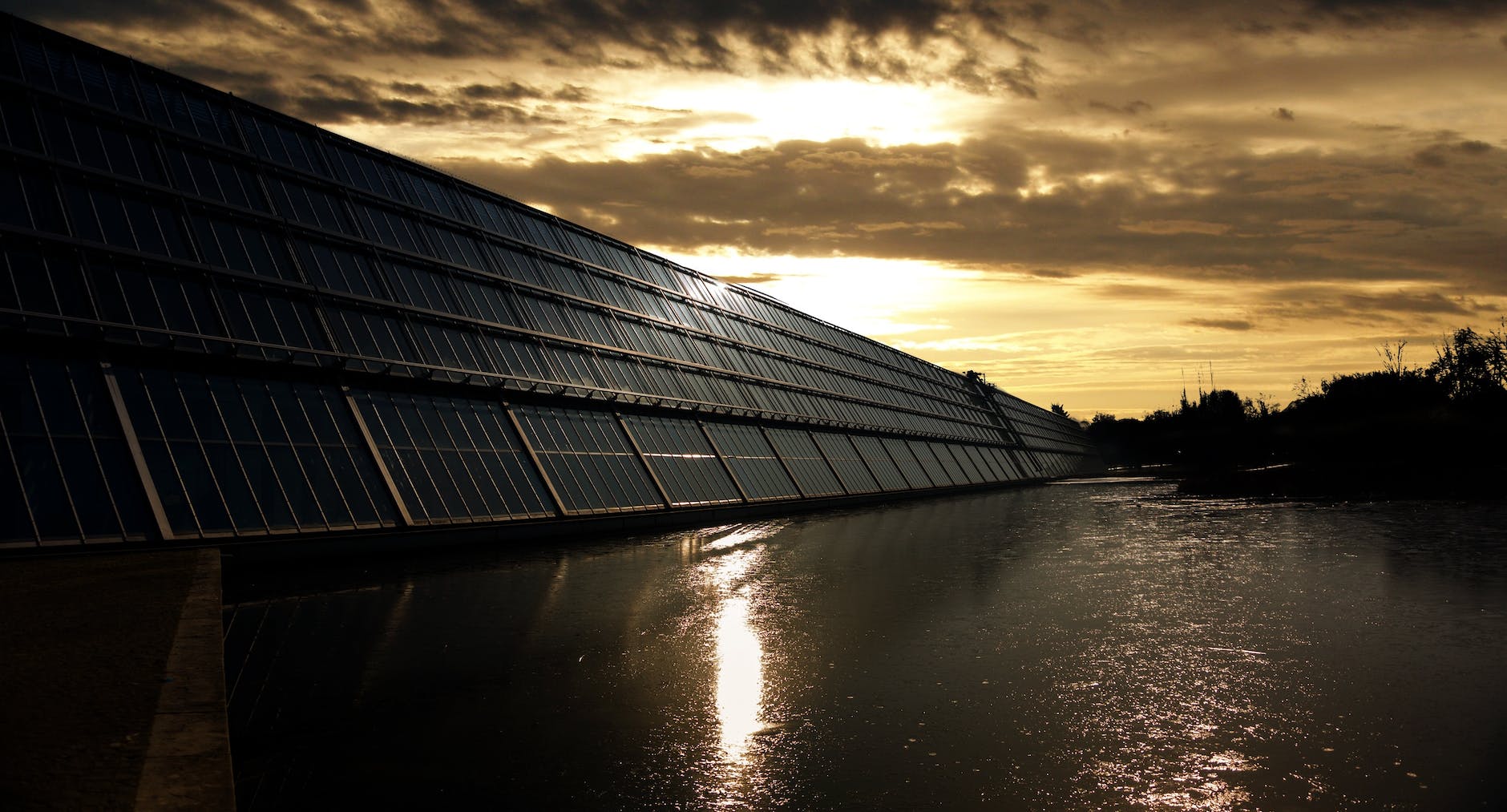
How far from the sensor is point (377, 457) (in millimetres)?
28297

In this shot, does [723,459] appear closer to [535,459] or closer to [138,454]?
[535,459]

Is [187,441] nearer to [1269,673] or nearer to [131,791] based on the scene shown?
[131,791]

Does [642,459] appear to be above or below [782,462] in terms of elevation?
above

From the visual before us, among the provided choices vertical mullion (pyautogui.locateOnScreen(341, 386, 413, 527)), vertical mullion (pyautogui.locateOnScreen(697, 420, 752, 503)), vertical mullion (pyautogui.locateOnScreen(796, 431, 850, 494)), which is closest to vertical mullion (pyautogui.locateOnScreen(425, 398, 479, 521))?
vertical mullion (pyautogui.locateOnScreen(341, 386, 413, 527))

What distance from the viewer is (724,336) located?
199ft

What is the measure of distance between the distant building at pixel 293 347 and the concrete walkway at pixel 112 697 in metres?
7.46

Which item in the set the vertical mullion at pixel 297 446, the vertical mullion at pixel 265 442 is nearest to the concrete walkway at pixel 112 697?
the vertical mullion at pixel 265 442

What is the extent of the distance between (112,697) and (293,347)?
70.9ft

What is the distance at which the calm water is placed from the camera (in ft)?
26.2

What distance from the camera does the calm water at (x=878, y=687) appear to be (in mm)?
7988

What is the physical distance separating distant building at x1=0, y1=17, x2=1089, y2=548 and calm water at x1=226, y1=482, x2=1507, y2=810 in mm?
4249

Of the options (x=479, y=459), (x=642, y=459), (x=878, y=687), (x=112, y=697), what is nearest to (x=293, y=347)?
(x=479, y=459)

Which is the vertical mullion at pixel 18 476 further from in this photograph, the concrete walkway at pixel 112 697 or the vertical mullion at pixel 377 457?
the vertical mullion at pixel 377 457

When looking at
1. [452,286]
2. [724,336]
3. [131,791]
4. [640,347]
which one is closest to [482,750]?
[131,791]
